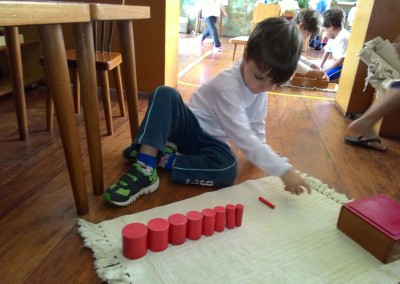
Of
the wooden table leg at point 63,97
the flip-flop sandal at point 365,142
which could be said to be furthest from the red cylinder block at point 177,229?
the flip-flop sandal at point 365,142

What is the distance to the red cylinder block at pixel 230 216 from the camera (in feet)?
2.43

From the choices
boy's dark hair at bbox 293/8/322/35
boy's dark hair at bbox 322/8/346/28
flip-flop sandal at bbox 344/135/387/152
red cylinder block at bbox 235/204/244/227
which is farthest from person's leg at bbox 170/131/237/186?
boy's dark hair at bbox 322/8/346/28

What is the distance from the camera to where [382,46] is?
1.45 m

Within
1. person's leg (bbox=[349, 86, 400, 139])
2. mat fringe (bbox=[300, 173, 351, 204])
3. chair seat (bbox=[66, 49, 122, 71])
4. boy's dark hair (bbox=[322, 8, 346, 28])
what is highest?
boy's dark hair (bbox=[322, 8, 346, 28])

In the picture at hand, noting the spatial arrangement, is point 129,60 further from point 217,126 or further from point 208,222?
point 208,222

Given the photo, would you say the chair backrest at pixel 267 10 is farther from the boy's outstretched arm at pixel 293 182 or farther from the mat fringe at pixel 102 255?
the mat fringe at pixel 102 255

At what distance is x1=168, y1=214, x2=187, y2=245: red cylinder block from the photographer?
0.67 metres

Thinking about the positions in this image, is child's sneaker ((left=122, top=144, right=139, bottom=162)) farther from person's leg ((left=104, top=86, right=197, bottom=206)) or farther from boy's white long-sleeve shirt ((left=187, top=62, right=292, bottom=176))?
boy's white long-sleeve shirt ((left=187, top=62, right=292, bottom=176))

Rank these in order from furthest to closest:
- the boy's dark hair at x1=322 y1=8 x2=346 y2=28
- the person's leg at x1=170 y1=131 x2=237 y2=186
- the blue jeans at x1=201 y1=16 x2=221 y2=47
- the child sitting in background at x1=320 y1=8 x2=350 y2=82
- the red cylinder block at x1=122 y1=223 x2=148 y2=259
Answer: the blue jeans at x1=201 y1=16 x2=221 y2=47
the boy's dark hair at x1=322 y1=8 x2=346 y2=28
the child sitting in background at x1=320 y1=8 x2=350 y2=82
the person's leg at x1=170 y1=131 x2=237 y2=186
the red cylinder block at x1=122 y1=223 x2=148 y2=259

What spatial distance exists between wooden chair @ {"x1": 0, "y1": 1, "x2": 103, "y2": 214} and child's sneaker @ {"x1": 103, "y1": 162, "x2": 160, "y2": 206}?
2.4 inches

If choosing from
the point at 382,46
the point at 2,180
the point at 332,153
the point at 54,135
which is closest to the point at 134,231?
the point at 2,180

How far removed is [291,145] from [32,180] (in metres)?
0.93

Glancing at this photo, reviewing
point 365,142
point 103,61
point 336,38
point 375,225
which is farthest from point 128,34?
point 336,38

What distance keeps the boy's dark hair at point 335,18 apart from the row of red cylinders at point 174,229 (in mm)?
2424
